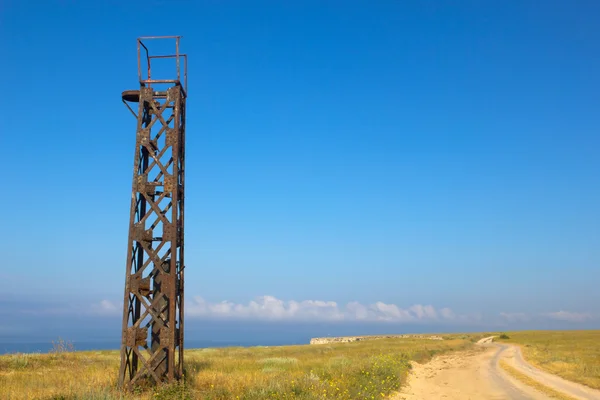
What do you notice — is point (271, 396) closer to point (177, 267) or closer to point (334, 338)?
point (177, 267)

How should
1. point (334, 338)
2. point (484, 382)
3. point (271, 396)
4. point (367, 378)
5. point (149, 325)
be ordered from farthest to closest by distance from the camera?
point (334, 338) → point (484, 382) → point (367, 378) → point (149, 325) → point (271, 396)

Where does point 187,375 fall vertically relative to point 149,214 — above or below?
below

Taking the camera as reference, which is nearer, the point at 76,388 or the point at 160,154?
the point at 76,388

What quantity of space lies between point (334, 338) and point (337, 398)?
6950 centimetres

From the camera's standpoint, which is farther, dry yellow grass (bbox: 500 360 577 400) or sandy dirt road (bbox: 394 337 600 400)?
sandy dirt road (bbox: 394 337 600 400)

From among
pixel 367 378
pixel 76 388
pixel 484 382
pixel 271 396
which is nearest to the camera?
pixel 76 388

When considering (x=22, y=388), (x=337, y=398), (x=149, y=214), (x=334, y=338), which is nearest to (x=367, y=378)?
(x=337, y=398)

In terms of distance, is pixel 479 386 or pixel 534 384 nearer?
pixel 479 386

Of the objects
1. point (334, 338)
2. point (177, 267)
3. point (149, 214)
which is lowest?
point (334, 338)

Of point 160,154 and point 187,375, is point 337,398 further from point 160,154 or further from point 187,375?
point 160,154

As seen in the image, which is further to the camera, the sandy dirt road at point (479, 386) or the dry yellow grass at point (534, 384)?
the sandy dirt road at point (479, 386)

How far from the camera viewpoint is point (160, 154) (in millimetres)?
13281

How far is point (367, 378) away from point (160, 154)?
34.2 feet

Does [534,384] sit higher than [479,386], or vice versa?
[479,386]
